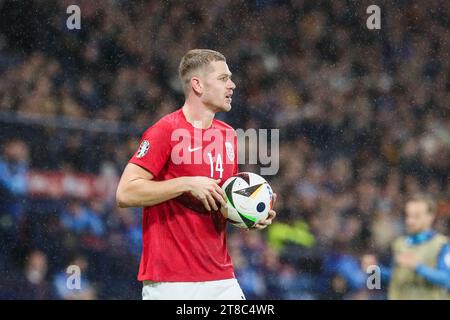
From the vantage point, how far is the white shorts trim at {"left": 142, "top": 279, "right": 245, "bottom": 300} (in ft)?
12.3

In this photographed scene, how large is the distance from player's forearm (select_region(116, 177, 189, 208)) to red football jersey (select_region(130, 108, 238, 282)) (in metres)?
0.10

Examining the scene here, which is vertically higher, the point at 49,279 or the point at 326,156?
the point at 326,156

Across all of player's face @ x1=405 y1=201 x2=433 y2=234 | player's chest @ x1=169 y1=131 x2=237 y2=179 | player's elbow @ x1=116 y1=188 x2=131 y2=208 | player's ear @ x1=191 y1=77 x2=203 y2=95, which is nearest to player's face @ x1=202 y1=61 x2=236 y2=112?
player's ear @ x1=191 y1=77 x2=203 y2=95

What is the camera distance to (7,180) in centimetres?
738

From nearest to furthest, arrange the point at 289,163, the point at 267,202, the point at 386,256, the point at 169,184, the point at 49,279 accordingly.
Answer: the point at 169,184 → the point at 267,202 → the point at 49,279 → the point at 386,256 → the point at 289,163

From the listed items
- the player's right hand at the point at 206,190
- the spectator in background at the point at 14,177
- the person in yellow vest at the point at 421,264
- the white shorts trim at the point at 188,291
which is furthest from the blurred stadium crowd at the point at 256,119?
the player's right hand at the point at 206,190

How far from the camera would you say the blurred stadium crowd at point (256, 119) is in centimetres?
746

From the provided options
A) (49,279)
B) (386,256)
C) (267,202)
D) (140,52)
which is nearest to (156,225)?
(267,202)

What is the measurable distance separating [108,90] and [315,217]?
8.37 ft

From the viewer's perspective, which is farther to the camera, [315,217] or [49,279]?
[315,217]

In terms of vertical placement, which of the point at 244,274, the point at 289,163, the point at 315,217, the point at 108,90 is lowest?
the point at 244,274

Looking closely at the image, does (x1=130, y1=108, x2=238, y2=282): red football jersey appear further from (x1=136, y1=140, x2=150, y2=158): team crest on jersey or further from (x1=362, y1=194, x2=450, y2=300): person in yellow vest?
(x1=362, y1=194, x2=450, y2=300): person in yellow vest

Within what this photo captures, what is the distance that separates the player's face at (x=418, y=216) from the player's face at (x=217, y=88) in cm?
196

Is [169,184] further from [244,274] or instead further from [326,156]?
[326,156]
